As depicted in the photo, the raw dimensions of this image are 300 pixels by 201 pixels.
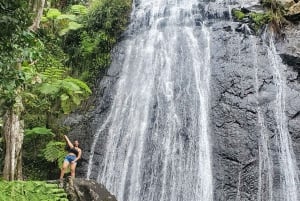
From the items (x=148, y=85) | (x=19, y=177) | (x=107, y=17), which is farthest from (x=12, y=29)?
(x=107, y=17)

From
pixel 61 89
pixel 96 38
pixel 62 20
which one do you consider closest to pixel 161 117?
pixel 61 89

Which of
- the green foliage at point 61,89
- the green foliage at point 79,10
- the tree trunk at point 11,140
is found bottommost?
the tree trunk at point 11,140

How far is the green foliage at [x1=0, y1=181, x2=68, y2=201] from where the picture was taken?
618cm

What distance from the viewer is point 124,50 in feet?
44.5

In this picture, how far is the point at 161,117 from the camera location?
37.1ft

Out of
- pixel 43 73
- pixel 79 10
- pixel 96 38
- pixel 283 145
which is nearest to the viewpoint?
pixel 283 145

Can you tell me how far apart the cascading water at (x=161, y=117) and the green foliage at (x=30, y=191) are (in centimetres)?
349

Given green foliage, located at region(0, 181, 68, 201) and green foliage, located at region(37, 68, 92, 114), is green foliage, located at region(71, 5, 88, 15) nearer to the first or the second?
green foliage, located at region(37, 68, 92, 114)

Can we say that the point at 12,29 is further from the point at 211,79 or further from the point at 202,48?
the point at 202,48

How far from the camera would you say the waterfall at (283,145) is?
9562 mm

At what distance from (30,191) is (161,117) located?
544cm

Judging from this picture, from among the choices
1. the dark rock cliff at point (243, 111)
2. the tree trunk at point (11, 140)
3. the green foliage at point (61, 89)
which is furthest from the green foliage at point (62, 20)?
the tree trunk at point (11, 140)

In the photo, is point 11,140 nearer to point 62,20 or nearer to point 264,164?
point 264,164

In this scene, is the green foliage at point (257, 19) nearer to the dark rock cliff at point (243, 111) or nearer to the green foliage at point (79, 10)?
the dark rock cliff at point (243, 111)
